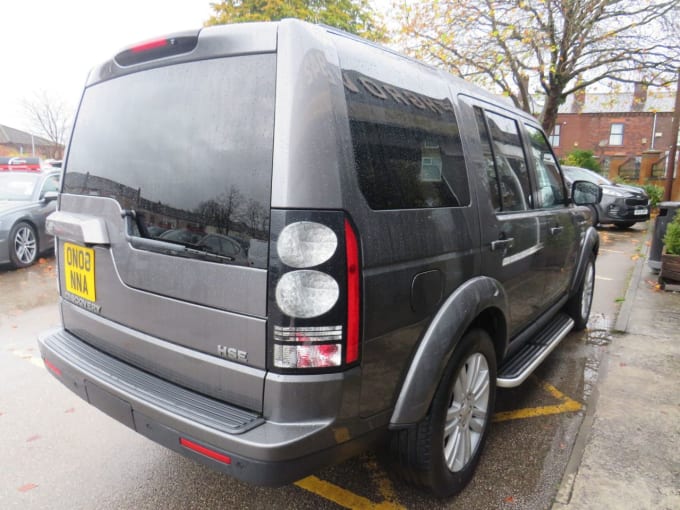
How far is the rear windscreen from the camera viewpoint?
1.68 meters

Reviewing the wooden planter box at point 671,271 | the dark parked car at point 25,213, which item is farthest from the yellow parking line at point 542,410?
the dark parked car at point 25,213

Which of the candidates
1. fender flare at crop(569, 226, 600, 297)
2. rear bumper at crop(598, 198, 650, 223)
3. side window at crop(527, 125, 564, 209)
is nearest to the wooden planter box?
fender flare at crop(569, 226, 600, 297)

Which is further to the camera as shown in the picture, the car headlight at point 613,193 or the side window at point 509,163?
the car headlight at point 613,193

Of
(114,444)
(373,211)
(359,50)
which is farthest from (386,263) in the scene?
(114,444)

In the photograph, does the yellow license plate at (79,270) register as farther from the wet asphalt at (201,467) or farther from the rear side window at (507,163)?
the rear side window at (507,163)

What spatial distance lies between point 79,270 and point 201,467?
1.23 meters

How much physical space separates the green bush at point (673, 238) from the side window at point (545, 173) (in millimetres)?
3398

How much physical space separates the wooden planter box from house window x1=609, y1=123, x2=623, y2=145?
3292 centimetres

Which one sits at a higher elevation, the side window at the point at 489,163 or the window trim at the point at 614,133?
the window trim at the point at 614,133

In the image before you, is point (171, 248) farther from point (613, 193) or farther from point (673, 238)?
point (613, 193)

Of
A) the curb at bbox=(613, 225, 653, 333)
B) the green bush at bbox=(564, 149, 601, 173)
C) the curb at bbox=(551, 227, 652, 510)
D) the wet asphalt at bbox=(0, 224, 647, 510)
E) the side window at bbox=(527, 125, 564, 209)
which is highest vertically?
the green bush at bbox=(564, 149, 601, 173)

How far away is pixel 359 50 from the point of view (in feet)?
6.23

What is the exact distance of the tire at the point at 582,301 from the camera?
183 inches

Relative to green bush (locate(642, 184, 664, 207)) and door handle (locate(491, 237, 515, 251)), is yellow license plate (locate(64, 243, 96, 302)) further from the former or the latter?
green bush (locate(642, 184, 664, 207))
